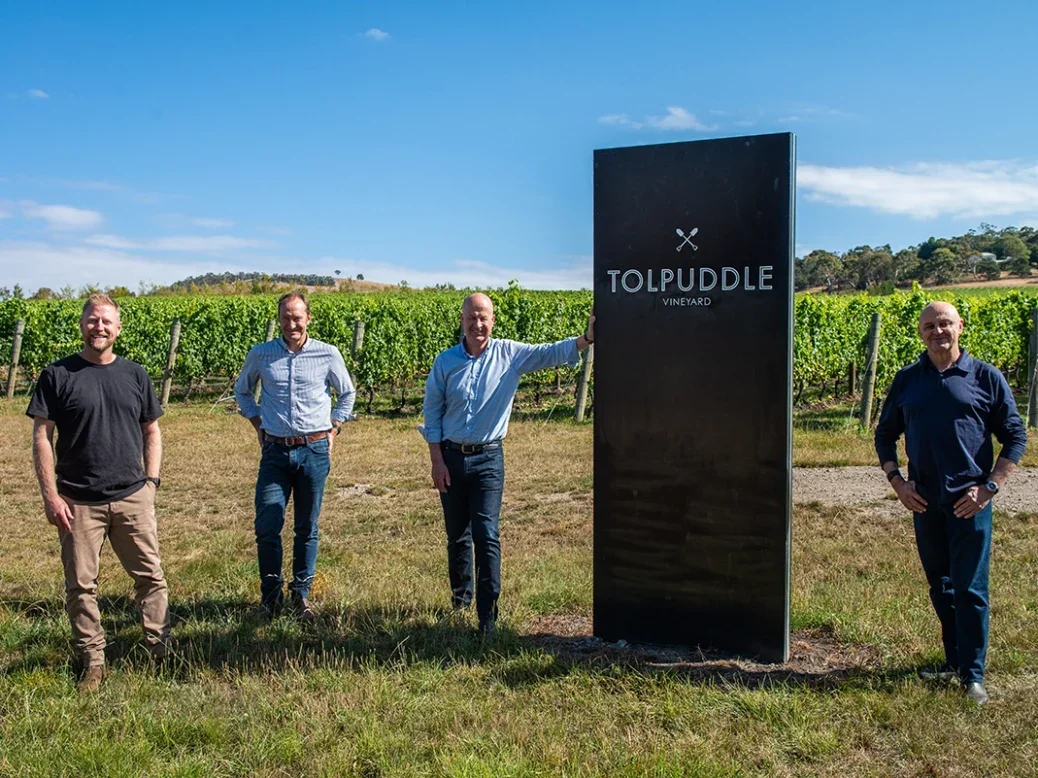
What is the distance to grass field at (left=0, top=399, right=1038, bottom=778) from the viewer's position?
146 inches

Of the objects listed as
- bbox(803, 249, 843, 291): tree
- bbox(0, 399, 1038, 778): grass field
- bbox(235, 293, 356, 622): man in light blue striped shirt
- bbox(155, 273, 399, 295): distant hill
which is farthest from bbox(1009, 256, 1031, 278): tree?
bbox(235, 293, 356, 622): man in light blue striped shirt

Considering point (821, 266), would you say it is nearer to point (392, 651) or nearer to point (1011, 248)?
point (1011, 248)

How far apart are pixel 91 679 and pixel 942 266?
261 ft

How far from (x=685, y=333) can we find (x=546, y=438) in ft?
26.5

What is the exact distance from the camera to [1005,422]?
14.0ft

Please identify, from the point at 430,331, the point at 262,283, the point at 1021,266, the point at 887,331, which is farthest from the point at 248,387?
the point at 1021,266

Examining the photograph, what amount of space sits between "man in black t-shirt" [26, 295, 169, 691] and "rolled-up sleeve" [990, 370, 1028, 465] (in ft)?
13.5

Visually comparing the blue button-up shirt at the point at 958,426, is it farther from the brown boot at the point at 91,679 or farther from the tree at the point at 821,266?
the tree at the point at 821,266

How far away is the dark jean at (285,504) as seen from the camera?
5.50m

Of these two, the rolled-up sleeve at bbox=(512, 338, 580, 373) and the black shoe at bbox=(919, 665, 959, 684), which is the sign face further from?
the black shoe at bbox=(919, 665, 959, 684)

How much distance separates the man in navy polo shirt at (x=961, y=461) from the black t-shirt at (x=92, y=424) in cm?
373

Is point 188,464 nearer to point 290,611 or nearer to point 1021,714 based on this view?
point 290,611

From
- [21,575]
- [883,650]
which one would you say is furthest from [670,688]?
[21,575]

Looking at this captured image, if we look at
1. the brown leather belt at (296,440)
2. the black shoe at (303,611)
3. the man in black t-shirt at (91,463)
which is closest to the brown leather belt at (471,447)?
the brown leather belt at (296,440)
